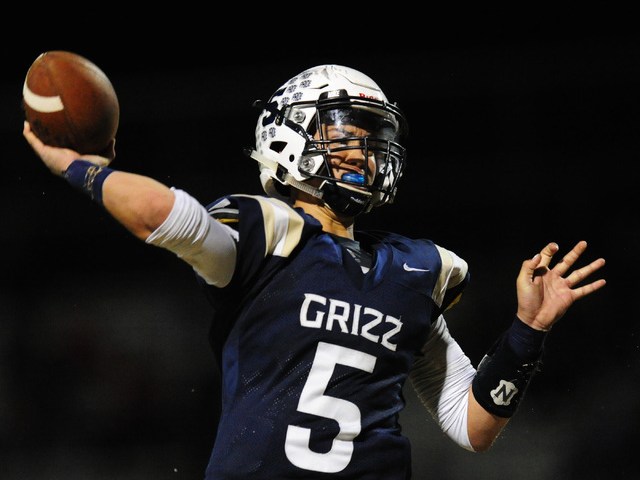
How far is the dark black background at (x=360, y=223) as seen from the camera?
3.34 m

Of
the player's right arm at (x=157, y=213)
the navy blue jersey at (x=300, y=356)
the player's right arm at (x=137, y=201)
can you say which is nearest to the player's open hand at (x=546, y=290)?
the navy blue jersey at (x=300, y=356)

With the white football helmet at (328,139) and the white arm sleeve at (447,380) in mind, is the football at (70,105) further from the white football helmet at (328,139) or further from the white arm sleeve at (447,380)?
the white arm sleeve at (447,380)

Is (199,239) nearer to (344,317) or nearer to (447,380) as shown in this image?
(344,317)

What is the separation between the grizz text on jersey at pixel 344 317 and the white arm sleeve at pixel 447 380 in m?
0.30

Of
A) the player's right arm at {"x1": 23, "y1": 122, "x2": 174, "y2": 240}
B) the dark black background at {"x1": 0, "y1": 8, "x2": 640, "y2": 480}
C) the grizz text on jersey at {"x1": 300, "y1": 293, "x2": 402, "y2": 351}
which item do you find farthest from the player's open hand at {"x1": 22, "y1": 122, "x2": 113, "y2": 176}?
the dark black background at {"x1": 0, "y1": 8, "x2": 640, "y2": 480}

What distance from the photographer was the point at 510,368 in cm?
188

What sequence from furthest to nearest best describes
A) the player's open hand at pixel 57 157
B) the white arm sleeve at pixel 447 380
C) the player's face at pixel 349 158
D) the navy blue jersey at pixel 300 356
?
1. the white arm sleeve at pixel 447 380
2. the player's face at pixel 349 158
3. the navy blue jersey at pixel 300 356
4. the player's open hand at pixel 57 157

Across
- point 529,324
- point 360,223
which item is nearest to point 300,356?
point 529,324

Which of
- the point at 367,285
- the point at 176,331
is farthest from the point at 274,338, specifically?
the point at 176,331

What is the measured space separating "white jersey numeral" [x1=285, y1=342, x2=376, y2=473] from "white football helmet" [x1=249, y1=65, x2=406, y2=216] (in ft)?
1.09

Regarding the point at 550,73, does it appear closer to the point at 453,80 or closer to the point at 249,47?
the point at 453,80

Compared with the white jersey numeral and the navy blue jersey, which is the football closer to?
the navy blue jersey

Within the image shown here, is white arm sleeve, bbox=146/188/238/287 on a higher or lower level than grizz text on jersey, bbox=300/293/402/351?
higher

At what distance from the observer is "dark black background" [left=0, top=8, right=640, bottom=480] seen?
3344 mm
